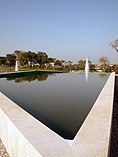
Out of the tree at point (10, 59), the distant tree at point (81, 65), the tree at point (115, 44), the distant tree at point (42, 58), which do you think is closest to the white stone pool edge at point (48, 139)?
the tree at point (115, 44)

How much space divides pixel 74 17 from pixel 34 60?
20.3m

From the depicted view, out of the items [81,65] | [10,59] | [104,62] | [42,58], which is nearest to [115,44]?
[104,62]

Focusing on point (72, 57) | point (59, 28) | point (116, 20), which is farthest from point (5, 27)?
point (72, 57)

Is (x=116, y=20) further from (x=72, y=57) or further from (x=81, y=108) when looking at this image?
(x=72, y=57)

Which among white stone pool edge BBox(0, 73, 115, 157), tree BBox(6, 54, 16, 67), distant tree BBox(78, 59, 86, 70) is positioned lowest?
white stone pool edge BBox(0, 73, 115, 157)

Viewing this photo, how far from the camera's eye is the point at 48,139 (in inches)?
75.8

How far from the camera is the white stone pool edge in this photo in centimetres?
167

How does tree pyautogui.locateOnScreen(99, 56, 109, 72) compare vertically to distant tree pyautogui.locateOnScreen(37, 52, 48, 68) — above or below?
below

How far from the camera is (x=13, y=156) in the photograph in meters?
2.27

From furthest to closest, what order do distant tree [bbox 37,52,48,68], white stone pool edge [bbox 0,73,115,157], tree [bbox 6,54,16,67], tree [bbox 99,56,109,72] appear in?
distant tree [bbox 37,52,48,68] → tree [bbox 6,54,16,67] → tree [bbox 99,56,109,72] → white stone pool edge [bbox 0,73,115,157]

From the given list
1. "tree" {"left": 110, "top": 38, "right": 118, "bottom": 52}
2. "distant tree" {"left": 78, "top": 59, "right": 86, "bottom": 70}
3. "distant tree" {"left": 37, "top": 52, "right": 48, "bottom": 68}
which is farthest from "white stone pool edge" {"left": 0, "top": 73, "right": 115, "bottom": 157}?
"distant tree" {"left": 37, "top": 52, "right": 48, "bottom": 68}

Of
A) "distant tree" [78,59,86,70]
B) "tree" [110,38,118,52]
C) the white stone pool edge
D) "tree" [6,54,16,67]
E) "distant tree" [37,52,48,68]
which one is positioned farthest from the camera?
"distant tree" [37,52,48,68]

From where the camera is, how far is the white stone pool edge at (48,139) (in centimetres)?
167

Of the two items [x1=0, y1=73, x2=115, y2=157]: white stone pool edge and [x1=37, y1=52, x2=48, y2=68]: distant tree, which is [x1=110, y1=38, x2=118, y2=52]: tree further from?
[x1=0, y1=73, x2=115, y2=157]: white stone pool edge
